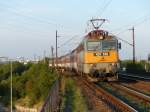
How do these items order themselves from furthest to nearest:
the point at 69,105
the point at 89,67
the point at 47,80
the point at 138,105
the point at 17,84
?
the point at 17,84 → the point at 47,80 → the point at 89,67 → the point at 69,105 → the point at 138,105

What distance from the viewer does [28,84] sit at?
69.0m

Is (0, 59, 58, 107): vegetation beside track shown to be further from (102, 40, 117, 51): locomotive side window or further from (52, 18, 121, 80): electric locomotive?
(102, 40, 117, 51): locomotive side window

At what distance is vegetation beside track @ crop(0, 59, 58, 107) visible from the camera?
153 ft

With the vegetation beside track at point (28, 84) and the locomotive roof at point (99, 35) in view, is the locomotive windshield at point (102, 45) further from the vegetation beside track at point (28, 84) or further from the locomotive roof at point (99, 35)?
the vegetation beside track at point (28, 84)

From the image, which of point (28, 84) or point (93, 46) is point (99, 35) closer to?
point (93, 46)

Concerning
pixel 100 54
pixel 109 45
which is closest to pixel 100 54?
pixel 100 54

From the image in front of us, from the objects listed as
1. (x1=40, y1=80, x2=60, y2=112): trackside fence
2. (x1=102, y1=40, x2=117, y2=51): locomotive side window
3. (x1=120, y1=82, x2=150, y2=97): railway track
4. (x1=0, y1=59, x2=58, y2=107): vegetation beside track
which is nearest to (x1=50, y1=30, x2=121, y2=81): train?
(x1=102, y1=40, x2=117, y2=51): locomotive side window

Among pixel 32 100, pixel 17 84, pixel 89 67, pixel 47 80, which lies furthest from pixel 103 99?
pixel 17 84

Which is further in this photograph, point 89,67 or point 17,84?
point 17,84

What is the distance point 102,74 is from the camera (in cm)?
3309

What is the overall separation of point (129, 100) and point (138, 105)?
6.98 ft

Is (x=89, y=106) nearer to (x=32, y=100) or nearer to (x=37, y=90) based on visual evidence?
(x=37, y=90)

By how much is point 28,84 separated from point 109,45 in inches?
1473

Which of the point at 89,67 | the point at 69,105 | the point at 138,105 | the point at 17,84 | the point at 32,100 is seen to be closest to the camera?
the point at 138,105
